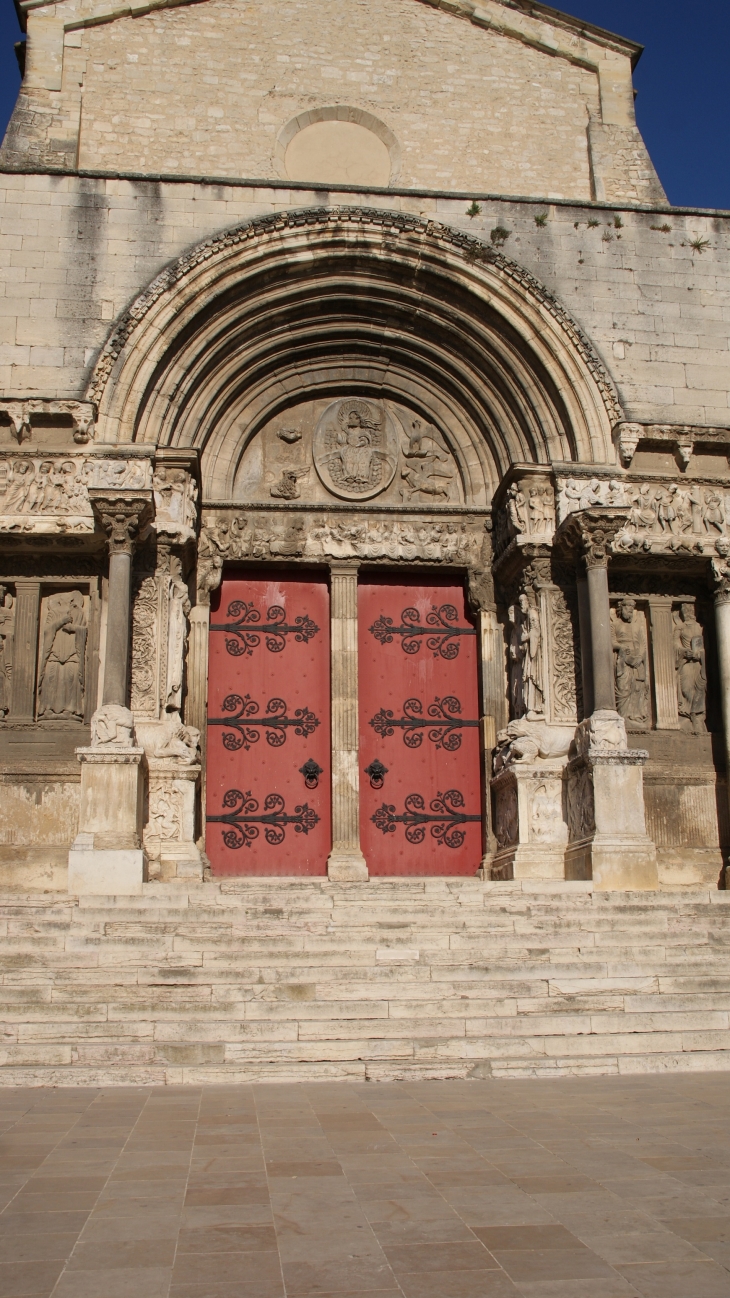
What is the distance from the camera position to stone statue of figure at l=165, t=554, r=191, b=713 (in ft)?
34.0

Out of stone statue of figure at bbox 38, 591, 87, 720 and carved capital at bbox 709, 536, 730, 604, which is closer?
stone statue of figure at bbox 38, 591, 87, 720

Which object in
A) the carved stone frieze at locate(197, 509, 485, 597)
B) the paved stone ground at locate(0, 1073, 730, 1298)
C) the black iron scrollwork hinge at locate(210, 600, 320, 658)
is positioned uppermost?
the carved stone frieze at locate(197, 509, 485, 597)

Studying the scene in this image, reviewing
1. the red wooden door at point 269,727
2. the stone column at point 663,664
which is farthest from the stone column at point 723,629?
the red wooden door at point 269,727

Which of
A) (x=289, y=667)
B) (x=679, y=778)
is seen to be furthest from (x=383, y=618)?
(x=679, y=778)

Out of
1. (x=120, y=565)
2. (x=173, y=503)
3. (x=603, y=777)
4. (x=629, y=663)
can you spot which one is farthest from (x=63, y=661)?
(x=629, y=663)

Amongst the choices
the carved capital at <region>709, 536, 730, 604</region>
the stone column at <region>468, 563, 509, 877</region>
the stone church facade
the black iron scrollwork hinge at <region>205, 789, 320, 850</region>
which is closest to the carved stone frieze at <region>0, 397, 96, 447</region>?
the stone church facade

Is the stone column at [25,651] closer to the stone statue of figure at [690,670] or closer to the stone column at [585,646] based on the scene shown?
the stone column at [585,646]

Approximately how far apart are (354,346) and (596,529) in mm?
3372

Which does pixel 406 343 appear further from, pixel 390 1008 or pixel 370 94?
pixel 390 1008

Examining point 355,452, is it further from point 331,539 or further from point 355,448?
point 331,539

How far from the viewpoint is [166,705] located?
33.8 feet

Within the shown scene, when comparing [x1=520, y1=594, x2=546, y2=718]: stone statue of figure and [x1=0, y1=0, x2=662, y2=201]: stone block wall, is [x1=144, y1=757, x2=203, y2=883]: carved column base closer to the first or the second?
[x1=520, y1=594, x2=546, y2=718]: stone statue of figure

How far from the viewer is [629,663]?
36.4ft

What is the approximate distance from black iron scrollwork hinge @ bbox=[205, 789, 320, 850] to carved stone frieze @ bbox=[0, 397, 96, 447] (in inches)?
143
